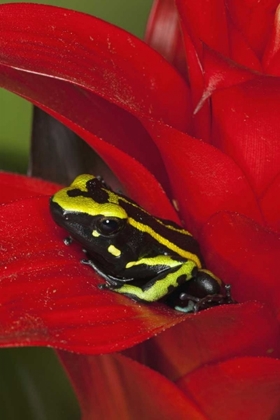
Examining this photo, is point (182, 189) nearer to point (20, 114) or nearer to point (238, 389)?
point (238, 389)

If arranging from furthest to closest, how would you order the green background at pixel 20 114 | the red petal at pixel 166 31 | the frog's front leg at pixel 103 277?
the green background at pixel 20 114 → the red petal at pixel 166 31 → the frog's front leg at pixel 103 277

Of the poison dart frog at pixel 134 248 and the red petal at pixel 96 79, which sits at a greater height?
the red petal at pixel 96 79

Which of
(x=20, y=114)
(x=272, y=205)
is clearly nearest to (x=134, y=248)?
(x=272, y=205)

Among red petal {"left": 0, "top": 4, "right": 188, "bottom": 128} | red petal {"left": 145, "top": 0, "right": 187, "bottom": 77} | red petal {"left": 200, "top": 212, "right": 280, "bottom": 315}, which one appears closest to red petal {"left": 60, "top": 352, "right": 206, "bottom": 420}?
red petal {"left": 200, "top": 212, "right": 280, "bottom": 315}

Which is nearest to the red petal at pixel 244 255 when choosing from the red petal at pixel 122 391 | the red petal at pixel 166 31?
the red petal at pixel 122 391

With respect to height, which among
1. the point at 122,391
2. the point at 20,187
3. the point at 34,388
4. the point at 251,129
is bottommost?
the point at 34,388

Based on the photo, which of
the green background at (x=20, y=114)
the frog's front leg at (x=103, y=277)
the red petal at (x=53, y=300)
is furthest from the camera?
the green background at (x=20, y=114)

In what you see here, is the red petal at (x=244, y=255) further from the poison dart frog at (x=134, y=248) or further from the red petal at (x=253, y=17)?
the red petal at (x=253, y=17)
